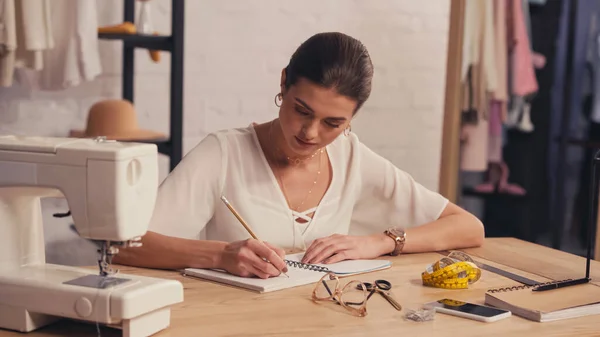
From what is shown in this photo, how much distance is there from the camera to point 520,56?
411cm

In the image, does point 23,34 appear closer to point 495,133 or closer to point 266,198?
point 266,198

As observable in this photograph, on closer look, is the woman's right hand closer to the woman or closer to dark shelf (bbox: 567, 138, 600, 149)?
the woman

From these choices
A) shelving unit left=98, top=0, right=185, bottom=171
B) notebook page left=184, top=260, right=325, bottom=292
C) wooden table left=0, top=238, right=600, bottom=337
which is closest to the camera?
wooden table left=0, top=238, right=600, bottom=337

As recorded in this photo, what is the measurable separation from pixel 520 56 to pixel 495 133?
1.28ft

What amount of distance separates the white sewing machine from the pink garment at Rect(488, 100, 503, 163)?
301 centimetres

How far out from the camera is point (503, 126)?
14.0 ft

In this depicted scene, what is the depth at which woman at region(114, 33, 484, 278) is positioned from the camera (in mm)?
1930

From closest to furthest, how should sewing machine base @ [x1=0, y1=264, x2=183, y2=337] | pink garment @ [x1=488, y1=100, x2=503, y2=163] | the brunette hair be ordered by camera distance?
sewing machine base @ [x1=0, y1=264, x2=183, y2=337] → the brunette hair → pink garment @ [x1=488, y1=100, x2=503, y2=163]

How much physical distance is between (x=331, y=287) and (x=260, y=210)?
58cm

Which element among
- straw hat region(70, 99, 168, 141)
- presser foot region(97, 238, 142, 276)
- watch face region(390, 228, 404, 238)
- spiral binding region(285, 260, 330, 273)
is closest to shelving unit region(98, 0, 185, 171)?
straw hat region(70, 99, 168, 141)

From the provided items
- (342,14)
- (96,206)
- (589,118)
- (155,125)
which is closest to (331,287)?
(96,206)

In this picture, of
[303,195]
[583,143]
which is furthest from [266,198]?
[583,143]

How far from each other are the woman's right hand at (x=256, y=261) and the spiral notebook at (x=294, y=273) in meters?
0.01

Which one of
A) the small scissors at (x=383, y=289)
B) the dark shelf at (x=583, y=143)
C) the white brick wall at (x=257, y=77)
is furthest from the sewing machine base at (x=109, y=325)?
the dark shelf at (x=583, y=143)
